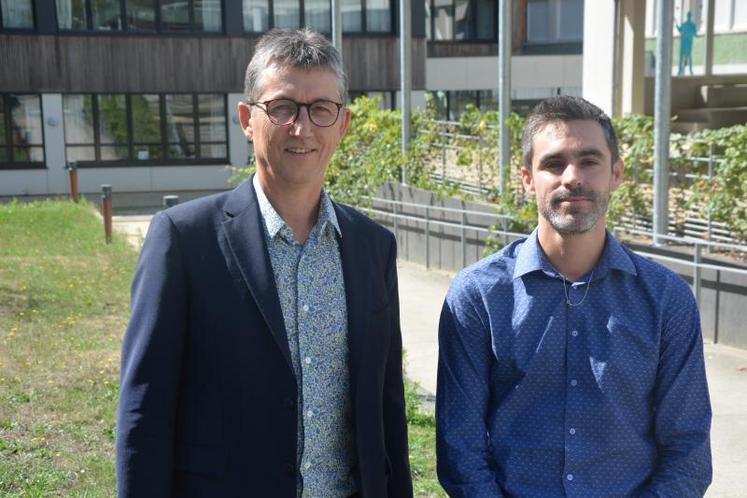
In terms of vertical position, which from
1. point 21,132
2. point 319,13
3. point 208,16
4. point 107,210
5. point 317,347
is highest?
point 319,13

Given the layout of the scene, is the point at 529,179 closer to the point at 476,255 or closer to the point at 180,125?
the point at 476,255

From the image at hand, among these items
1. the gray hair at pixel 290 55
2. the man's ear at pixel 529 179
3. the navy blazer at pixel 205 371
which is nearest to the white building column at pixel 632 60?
the man's ear at pixel 529 179

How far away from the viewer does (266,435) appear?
277 centimetres

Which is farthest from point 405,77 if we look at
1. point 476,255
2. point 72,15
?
point 72,15

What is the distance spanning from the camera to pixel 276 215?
2918 millimetres

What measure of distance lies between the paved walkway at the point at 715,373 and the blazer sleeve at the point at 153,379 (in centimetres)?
384

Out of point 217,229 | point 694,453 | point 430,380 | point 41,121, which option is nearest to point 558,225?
point 694,453

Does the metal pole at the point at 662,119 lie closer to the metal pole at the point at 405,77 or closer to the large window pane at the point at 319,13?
the metal pole at the point at 405,77

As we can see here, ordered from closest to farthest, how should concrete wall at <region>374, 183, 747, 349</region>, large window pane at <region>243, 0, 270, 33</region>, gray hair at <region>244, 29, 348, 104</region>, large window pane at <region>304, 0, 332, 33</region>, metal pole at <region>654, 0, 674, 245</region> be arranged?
gray hair at <region>244, 29, 348, 104</region> < concrete wall at <region>374, 183, 747, 349</region> < metal pole at <region>654, 0, 674, 245</region> < large window pane at <region>243, 0, 270, 33</region> < large window pane at <region>304, 0, 332, 33</region>

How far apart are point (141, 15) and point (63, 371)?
2217 cm

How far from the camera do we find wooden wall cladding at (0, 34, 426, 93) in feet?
90.7

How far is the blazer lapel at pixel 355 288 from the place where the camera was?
9.55 ft

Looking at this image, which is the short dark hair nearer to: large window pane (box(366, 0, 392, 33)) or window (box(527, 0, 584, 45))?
large window pane (box(366, 0, 392, 33))

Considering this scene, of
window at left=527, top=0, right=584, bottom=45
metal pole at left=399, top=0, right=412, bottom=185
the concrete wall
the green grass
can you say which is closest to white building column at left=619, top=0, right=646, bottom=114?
metal pole at left=399, top=0, right=412, bottom=185
